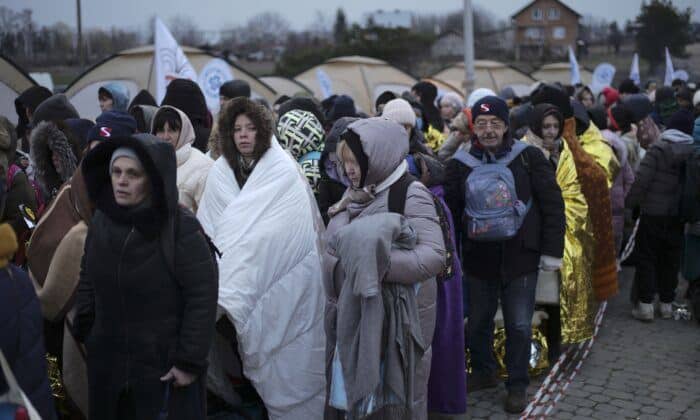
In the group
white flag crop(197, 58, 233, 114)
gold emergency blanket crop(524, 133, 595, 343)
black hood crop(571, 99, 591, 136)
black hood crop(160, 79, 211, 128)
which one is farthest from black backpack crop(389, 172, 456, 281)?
white flag crop(197, 58, 233, 114)

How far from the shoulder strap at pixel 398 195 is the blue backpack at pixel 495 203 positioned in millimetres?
1106

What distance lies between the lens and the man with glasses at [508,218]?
503 cm

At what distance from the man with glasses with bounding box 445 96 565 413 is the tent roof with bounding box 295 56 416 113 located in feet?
48.6

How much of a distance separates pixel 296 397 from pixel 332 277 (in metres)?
0.89

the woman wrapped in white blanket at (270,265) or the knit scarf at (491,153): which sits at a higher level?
the knit scarf at (491,153)

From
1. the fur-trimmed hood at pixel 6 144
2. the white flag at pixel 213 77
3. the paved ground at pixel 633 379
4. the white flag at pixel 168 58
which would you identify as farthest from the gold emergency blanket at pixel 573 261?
the white flag at pixel 213 77

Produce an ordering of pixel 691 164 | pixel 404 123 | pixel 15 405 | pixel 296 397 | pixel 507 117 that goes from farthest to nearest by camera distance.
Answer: pixel 691 164, pixel 404 123, pixel 507 117, pixel 296 397, pixel 15 405

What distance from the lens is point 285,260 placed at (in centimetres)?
436

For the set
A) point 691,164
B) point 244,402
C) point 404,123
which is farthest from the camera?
point 691,164

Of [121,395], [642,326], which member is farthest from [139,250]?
[642,326]

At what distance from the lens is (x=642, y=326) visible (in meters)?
7.09

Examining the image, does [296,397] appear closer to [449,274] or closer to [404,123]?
[449,274]

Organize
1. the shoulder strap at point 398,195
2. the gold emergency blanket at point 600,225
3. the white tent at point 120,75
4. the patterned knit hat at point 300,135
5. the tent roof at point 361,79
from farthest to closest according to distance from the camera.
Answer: the tent roof at point 361,79 < the white tent at point 120,75 < the gold emergency blanket at point 600,225 < the patterned knit hat at point 300,135 < the shoulder strap at point 398,195

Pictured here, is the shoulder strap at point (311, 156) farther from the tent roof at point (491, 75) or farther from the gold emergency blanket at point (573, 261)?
the tent roof at point (491, 75)
